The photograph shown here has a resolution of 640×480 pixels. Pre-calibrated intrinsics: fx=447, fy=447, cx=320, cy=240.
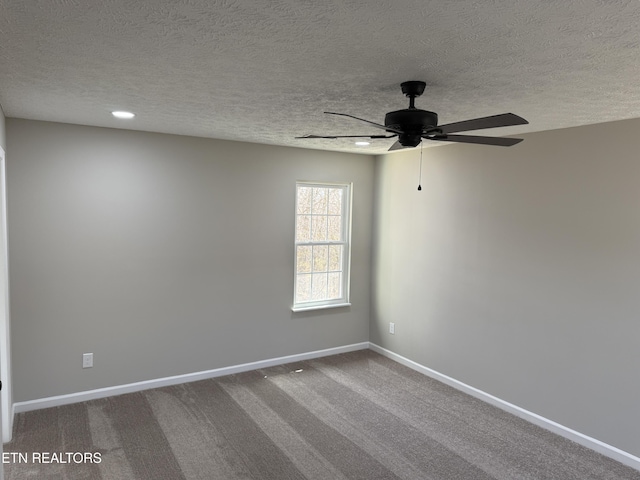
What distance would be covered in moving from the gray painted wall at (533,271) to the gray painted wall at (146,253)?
116cm

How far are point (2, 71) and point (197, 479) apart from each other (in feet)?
8.20

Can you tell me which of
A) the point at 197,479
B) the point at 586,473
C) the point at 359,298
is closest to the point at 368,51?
the point at 197,479

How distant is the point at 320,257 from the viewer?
5.06 m

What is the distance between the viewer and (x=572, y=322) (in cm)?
335

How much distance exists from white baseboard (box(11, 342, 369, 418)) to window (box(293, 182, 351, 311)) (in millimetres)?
545

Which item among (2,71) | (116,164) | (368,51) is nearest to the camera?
(368,51)

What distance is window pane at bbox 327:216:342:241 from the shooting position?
5107 mm

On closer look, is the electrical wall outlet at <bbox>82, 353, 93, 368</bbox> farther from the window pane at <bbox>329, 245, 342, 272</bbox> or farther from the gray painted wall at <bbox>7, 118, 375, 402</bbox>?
the window pane at <bbox>329, 245, 342, 272</bbox>

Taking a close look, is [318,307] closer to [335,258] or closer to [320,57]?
[335,258]

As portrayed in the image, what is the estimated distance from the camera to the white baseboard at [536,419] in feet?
10.1

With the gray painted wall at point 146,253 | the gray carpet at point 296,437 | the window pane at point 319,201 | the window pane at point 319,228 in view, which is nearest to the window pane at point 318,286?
the gray painted wall at point 146,253

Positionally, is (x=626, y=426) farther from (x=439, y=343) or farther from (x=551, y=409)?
(x=439, y=343)

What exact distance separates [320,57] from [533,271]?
2648 mm

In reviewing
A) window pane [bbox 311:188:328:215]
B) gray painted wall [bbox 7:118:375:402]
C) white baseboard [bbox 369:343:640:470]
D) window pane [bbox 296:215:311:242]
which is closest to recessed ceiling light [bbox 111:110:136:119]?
gray painted wall [bbox 7:118:375:402]
